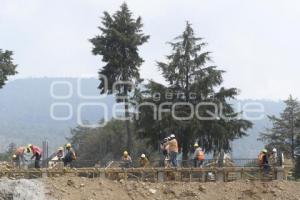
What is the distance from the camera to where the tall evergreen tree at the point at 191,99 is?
44.6 m

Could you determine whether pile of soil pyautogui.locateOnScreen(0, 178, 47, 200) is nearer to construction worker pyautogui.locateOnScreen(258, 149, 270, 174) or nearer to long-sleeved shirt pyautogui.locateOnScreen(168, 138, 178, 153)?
long-sleeved shirt pyautogui.locateOnScreen(168, 138, 178, 153)

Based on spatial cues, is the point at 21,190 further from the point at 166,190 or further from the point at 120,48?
the point at 120,48

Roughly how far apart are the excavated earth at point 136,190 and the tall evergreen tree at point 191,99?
18.2 metres

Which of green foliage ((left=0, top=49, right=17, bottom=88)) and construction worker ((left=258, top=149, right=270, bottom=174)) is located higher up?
green foliage ((left=0, top=49, right=17, bottom=88))

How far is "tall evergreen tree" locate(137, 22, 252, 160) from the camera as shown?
44.6m

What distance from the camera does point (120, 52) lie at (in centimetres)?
4900

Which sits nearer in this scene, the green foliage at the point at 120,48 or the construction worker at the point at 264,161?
the construction worker at the point at 264,161

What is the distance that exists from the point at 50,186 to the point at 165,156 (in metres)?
6.57

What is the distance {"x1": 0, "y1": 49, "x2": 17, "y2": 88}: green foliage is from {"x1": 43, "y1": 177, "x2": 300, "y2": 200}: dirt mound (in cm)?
2833

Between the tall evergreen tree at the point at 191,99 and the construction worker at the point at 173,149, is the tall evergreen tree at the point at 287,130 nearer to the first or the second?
the tall evergreen tree at the point at 191,99

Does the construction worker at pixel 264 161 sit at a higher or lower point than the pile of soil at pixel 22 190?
higher

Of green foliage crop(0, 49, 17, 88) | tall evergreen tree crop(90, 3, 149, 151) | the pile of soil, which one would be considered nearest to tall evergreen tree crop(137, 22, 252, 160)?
tall evergreen tree crop(90, 3, 149, 151)

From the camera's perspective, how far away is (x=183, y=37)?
156 feet

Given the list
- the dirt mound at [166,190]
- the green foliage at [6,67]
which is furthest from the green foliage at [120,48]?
the dirt mound at [166,190]
